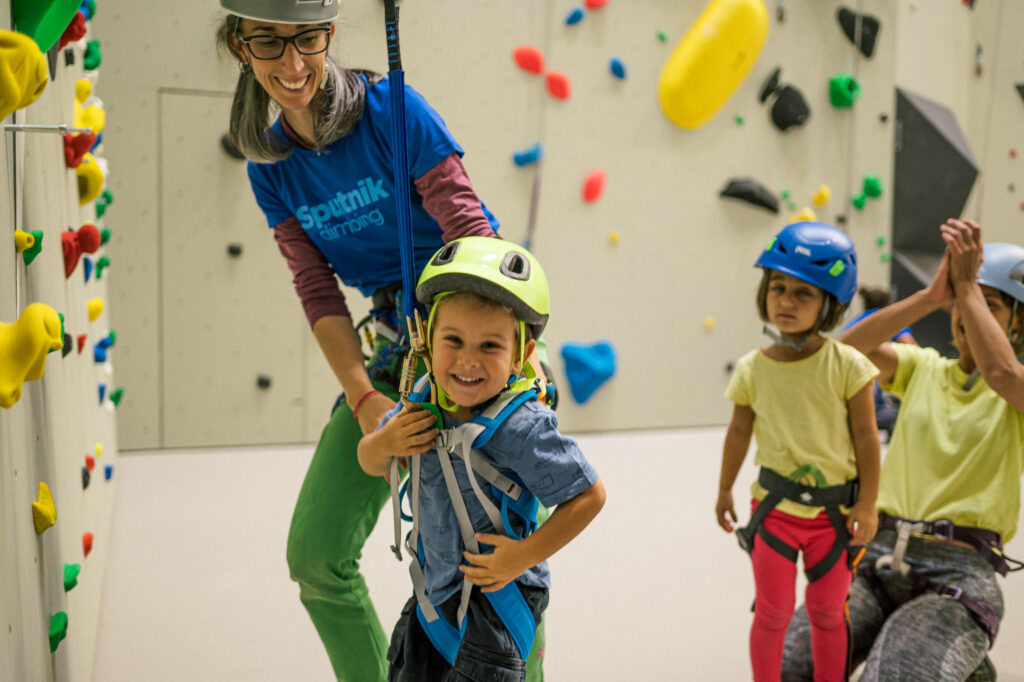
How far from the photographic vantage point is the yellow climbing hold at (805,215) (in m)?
5.23

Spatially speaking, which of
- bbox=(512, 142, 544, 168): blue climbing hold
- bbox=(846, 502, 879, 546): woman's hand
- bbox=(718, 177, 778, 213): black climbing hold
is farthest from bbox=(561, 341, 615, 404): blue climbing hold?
bbox=(846, 502, 879, 546): woman's hand

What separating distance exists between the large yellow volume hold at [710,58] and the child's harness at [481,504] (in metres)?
4.12

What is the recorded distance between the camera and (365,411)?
5.19 feet

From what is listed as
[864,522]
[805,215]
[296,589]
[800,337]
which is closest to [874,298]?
[805,215]

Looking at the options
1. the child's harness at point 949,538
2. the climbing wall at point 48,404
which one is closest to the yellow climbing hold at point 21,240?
the climbing wall at point 48,404

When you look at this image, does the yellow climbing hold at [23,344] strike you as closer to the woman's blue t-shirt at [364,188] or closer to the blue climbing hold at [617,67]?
the woman's blue t-shirt at [364,188]

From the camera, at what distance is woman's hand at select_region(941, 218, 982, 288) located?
6.49 feet

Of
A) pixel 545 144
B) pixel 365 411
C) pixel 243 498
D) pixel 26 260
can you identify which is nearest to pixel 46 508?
pixel 26 260

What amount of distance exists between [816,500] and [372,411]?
1069mm

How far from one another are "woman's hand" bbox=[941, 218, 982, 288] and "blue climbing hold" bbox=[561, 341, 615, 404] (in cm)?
307

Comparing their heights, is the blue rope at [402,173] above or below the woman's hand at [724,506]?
above

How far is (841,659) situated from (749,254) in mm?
3801

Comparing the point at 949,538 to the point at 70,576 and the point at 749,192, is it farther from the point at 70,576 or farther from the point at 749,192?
the point at 749,192

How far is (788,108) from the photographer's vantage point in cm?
543
